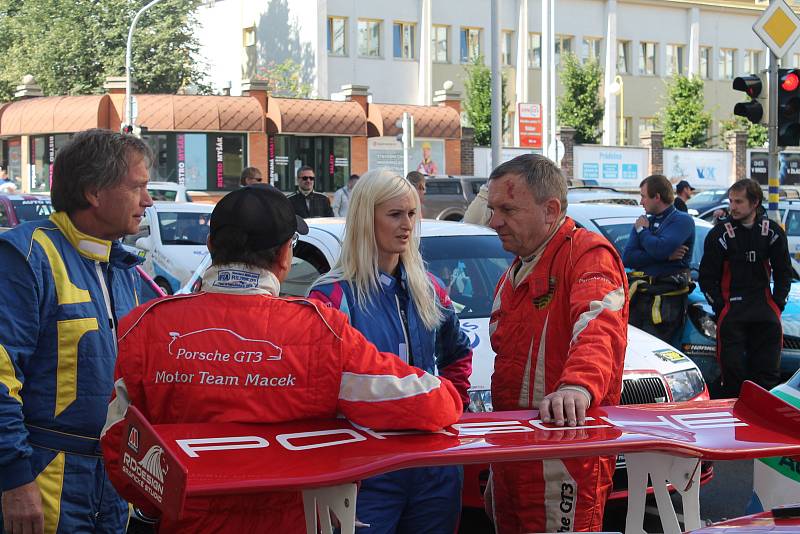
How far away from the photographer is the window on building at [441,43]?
54688 mm

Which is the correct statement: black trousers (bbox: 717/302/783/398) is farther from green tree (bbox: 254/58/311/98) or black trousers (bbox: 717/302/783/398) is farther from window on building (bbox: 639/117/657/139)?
window on building (bbox: 639/117/657/139)

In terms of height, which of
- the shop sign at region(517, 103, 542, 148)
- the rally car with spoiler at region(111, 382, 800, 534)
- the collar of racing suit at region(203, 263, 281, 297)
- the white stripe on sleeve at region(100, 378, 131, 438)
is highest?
the shop sign at region(517, 103, 542, 148)

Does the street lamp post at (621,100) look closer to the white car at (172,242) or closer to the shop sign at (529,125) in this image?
the shop sign at (529,125)

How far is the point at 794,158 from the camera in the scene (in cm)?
4978

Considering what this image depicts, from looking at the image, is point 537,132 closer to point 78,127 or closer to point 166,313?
point 78,127

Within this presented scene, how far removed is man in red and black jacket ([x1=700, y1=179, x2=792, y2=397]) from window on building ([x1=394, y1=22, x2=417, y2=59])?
45.4 metres

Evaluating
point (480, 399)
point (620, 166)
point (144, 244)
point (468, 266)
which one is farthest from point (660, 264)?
point (620, 166)

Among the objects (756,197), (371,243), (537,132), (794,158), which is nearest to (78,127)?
(537,132)

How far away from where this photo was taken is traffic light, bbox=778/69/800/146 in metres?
12.8

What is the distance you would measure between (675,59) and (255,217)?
63.3 m

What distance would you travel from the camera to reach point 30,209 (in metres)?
18.0

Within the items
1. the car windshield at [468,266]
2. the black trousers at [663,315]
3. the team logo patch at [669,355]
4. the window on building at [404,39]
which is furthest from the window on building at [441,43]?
the team logo patch at [669,355]

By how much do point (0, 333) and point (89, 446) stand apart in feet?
1.45

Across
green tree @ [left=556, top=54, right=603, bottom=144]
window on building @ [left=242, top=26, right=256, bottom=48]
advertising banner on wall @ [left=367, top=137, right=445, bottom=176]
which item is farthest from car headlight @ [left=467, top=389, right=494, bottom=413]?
window on building @ [left=242, top=26, right=256, bottom=48]
